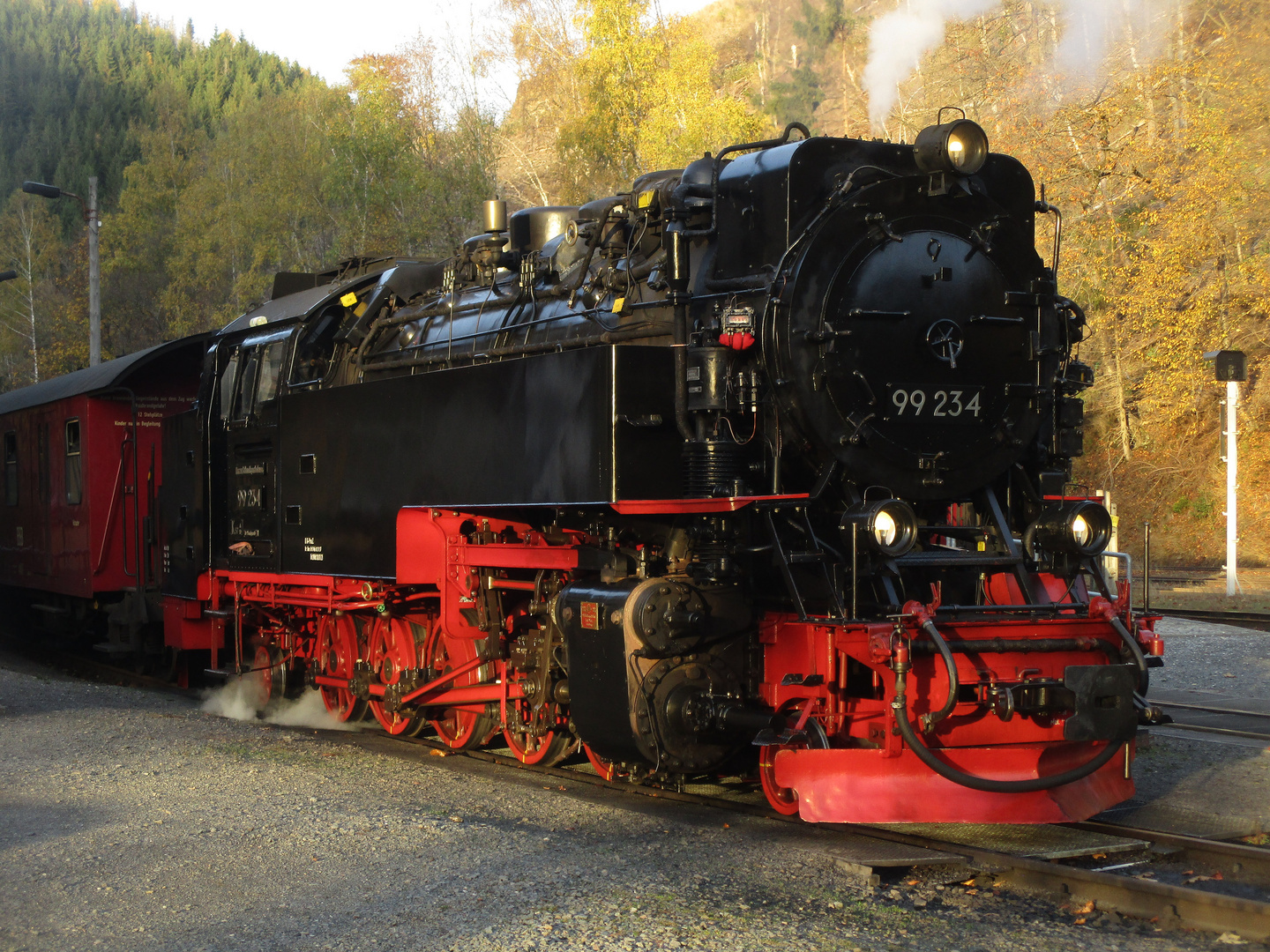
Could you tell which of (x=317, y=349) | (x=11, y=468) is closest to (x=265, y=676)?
(x=317, y=349)

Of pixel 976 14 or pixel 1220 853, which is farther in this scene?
pixel 976 14

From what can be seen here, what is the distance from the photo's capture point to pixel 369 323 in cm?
911

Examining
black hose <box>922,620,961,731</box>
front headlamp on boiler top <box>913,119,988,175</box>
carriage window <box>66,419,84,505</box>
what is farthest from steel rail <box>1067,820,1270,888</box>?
carriage window <box>66,419,84,505</box>

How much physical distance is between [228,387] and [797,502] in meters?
6.18

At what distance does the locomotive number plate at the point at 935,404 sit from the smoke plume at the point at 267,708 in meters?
5.22

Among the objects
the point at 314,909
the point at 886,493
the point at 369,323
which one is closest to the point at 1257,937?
the point at 886,493

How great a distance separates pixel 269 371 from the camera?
30.6ft

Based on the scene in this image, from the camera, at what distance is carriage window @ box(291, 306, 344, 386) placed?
29.5ft

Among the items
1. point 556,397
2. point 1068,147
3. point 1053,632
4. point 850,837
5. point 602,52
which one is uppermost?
point 602,52

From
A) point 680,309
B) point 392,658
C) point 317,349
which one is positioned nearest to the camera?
point 680,309

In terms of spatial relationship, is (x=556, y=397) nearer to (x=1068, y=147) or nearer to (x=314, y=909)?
(x=314, y=909)

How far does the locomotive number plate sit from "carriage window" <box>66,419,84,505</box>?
34.2 feet

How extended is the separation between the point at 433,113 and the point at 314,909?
36.4 meters

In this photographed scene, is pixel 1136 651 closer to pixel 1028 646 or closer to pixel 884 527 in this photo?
pixel 1028 646
